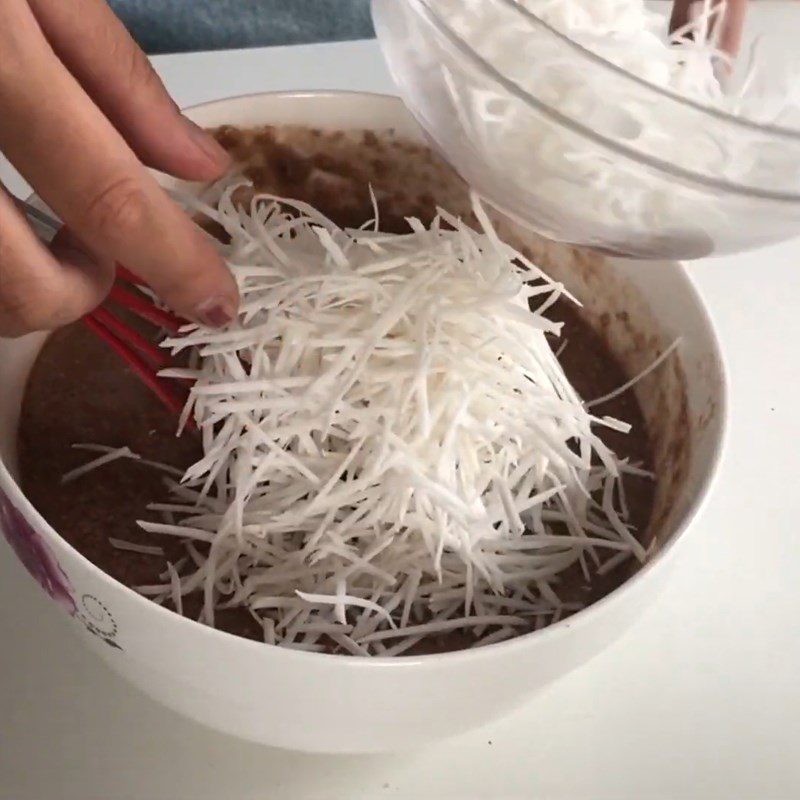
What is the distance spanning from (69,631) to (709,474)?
35cm

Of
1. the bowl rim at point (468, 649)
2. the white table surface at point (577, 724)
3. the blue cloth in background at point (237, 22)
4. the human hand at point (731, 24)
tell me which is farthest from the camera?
the blue cloth in background at point (237, 22)

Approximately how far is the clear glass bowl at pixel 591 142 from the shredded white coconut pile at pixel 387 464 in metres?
0.08

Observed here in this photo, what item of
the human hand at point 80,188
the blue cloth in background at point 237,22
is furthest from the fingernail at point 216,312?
the blue cloth in background at point 237,22

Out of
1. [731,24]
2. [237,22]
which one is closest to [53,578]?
[731,24]

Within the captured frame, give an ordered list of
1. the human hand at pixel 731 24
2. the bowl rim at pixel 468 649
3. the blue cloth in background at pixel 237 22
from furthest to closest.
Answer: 1. the blue cloth in background at pixel 237 22
2. the human hand at pixel 731 24
3. the bowl rim at pixel 468 649

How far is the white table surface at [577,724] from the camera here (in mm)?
508

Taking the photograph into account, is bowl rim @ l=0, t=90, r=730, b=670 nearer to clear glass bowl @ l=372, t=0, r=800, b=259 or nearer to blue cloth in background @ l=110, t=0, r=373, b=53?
clear glass bowl @ l=372, t=0, r=800, b=259

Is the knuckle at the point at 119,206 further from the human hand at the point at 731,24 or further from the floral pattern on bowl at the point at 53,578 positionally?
the human hand at the point at 731,24

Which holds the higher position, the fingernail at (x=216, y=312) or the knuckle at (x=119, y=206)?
the knuckle at (x=119, y=206)

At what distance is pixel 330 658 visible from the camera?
39 cm

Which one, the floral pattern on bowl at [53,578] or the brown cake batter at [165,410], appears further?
the brown cake batter at [165,410]

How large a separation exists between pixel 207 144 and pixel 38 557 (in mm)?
261

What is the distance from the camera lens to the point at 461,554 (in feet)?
1.73

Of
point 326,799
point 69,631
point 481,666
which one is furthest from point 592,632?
point 69,631
